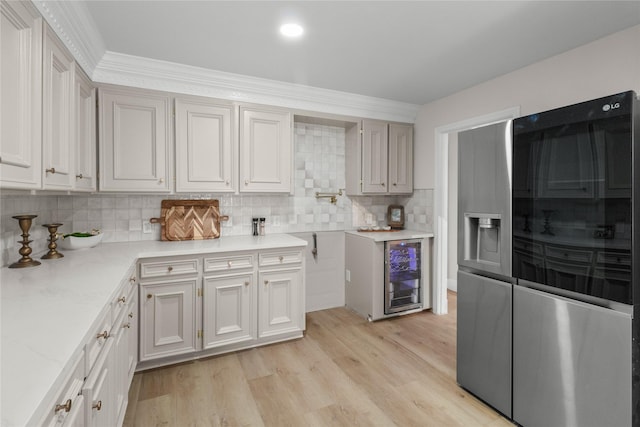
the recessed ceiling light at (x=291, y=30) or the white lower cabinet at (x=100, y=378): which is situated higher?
the recessed ceiling light at (x=291, y=30)

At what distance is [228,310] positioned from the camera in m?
2.65

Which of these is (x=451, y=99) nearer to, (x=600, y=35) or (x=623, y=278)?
(x=600, y=35)

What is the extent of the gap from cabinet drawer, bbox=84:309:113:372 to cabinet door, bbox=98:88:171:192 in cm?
149

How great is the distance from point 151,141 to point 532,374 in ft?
10.1

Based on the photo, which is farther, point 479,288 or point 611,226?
point 479,288

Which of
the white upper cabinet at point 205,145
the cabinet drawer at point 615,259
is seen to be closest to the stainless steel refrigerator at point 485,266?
the cabinet drawer at point 615,259

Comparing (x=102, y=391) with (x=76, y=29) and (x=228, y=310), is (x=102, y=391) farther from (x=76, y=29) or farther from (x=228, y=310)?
(x=76, y=29)

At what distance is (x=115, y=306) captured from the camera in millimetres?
1553

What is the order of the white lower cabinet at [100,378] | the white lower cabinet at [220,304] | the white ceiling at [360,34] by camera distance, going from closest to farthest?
the white lower cabinet at [100,378], the white ceiling at [360,34], the white lower cabinet at [220,304]

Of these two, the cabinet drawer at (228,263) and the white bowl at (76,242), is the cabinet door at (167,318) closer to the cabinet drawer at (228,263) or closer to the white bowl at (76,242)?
the cabinet drawer at (228,263)

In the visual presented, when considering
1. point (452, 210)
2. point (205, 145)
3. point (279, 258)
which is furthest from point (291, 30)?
point (452, 210)

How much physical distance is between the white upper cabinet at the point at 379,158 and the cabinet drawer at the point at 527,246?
1929 mm

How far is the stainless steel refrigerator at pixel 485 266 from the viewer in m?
1.89

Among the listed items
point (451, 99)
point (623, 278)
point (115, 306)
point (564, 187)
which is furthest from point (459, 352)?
point (451, 99)
